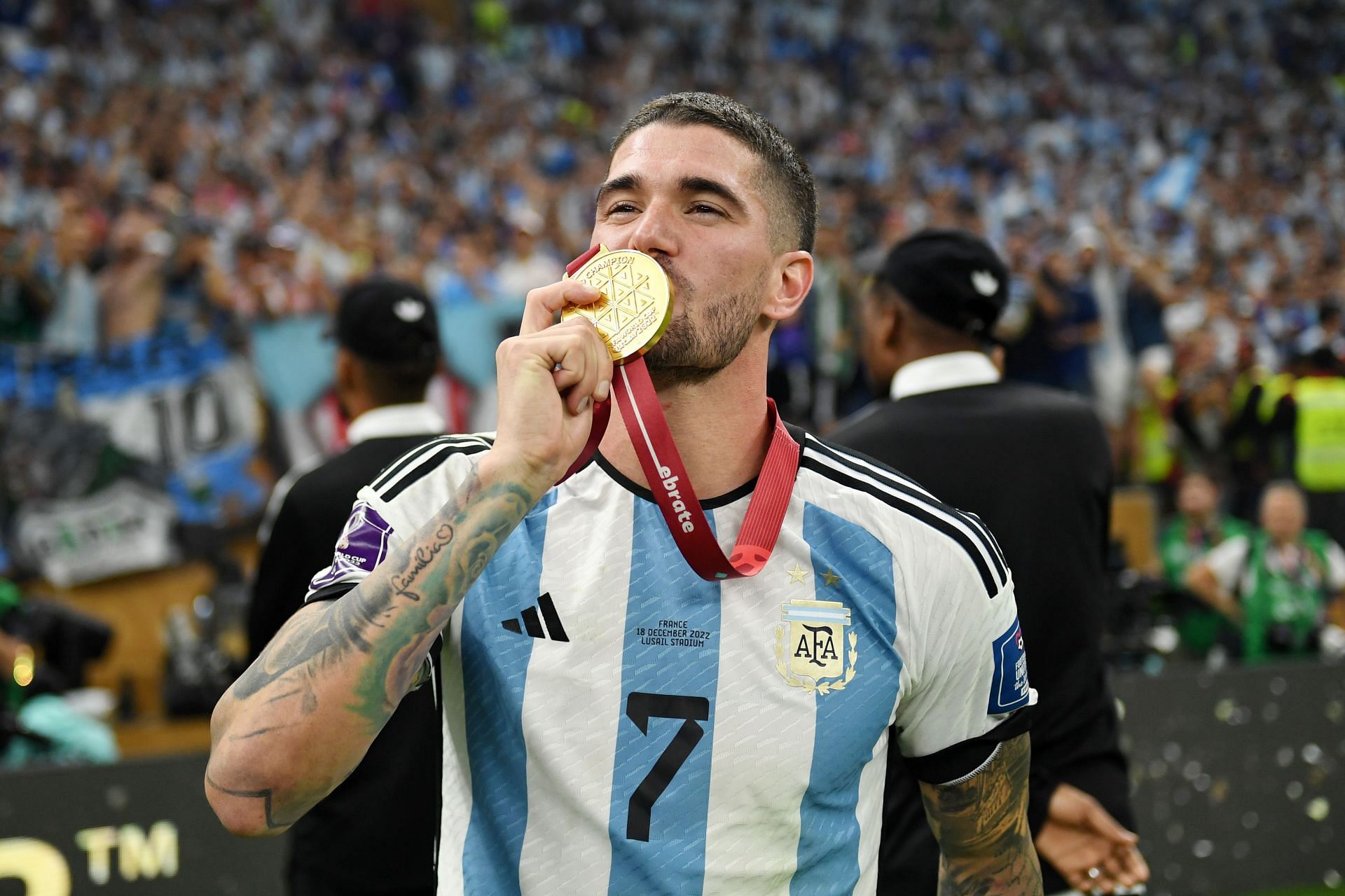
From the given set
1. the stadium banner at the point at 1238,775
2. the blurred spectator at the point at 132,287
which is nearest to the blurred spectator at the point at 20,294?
the blurred spectator at the point at 132,287

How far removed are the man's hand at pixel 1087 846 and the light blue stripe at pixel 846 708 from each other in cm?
89

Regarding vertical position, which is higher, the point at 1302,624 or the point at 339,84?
the point at 339,84

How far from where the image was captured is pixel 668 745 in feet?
6.18

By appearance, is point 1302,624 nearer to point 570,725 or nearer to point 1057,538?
point 1057,538

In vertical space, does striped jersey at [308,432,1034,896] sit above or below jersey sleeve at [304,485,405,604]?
below

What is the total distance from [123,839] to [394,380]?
2254 mm

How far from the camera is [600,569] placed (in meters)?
1.94

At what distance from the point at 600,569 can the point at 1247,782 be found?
5157mm

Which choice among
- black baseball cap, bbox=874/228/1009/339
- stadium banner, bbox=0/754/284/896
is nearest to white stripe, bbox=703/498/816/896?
black baseball cap, bbox=874/228/1009/339

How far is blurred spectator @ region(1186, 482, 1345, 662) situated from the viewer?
7703 millimetres

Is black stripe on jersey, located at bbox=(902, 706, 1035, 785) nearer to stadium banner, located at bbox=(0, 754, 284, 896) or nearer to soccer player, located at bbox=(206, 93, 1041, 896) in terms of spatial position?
soccer player, located at bbox=(206, 93, 1041, 896)

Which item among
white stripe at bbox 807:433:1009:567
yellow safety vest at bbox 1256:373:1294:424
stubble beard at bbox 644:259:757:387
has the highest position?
yellow safety vest at bbox 1256:373:1294:424

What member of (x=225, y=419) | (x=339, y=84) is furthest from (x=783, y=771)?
(x=339, y=84)

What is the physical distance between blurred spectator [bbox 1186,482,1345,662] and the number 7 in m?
6.59
